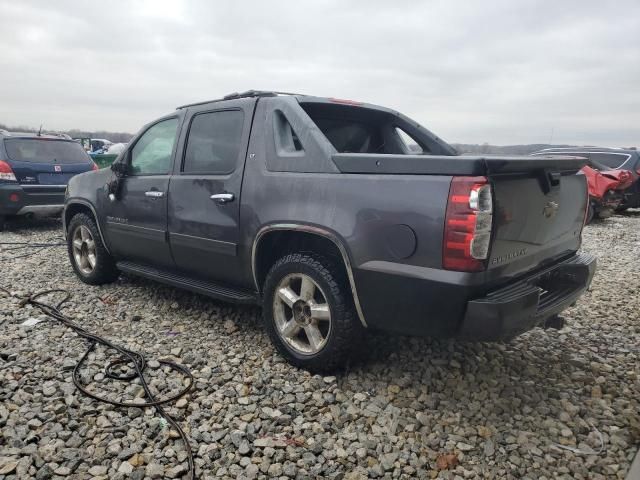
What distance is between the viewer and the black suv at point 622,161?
10945 mm

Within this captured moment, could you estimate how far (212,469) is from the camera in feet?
7.45

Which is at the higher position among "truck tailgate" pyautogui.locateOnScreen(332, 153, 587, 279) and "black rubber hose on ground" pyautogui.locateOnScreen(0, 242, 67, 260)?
"truck tailgate" pyautogui.locateOnScreen(332, 153, 587, 279)

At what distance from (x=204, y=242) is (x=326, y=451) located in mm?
1841

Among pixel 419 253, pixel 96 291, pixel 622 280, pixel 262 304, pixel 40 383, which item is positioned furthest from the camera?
pixel 622 280

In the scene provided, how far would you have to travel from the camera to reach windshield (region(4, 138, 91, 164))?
7627mm

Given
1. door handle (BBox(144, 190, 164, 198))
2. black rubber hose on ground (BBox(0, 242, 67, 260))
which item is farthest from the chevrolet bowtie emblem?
black rubber hose on ground (BBox(0, 242, 67, 260))

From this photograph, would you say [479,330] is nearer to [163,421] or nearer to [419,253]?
[419,253]

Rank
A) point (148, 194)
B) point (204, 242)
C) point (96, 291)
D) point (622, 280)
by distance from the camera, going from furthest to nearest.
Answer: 1. point (622, 280)
2. point (96, 291)
3. point (148, 194)
4. point (204, 242)

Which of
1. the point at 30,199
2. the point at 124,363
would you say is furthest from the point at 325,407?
the point at 30,199

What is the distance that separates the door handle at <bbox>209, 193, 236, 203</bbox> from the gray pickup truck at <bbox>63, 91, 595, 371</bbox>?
0.06ft

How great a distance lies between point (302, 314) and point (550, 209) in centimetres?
166

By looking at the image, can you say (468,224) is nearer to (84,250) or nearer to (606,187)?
(84,250)

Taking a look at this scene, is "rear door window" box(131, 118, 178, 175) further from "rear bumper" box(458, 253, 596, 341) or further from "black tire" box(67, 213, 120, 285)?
"rear bumper" box(458, 253, 596, 341)

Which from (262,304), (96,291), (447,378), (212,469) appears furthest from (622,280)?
(96,291)
